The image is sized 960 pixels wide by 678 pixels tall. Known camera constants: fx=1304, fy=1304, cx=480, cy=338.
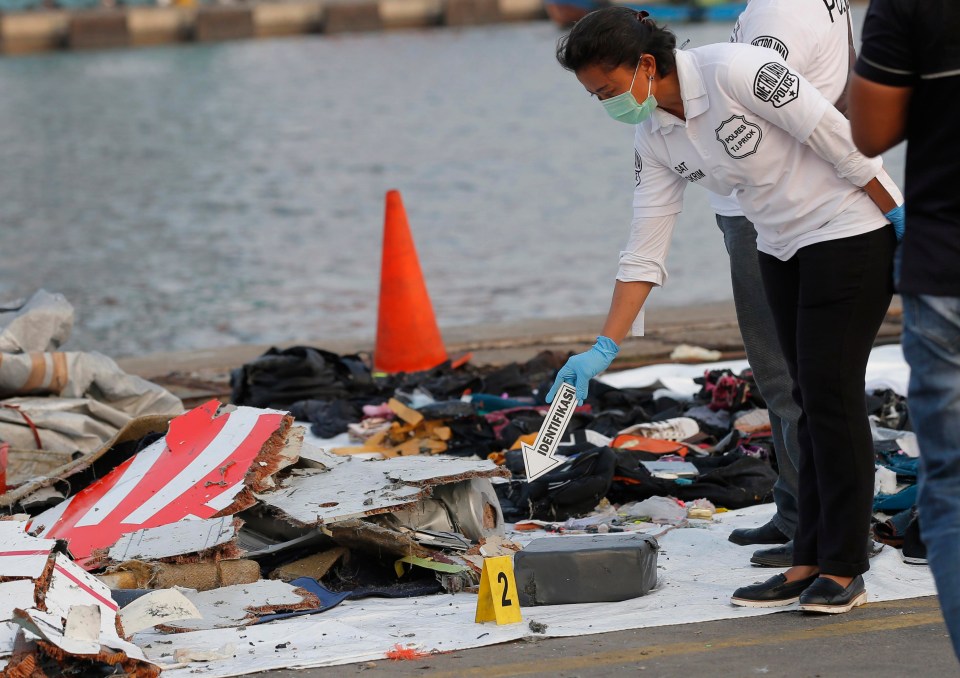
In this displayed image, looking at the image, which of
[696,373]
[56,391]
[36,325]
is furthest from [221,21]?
[56,391]

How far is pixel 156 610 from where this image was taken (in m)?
3.59

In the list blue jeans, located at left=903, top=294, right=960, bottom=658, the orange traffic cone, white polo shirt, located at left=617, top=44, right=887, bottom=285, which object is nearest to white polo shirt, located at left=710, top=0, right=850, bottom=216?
white polo shirt, located at left=617, top=44, right=887, bottom=285

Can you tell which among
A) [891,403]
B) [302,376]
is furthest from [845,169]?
[302,376]

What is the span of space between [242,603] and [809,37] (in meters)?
2.36

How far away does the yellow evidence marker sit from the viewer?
11.7 feet

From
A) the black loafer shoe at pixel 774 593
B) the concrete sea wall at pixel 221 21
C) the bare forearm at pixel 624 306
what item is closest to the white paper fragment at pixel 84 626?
the bare forearm at pixel 624 306

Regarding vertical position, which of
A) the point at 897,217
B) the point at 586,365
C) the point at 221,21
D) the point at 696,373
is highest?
the point at 897,217

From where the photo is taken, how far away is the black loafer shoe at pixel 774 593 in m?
3.63

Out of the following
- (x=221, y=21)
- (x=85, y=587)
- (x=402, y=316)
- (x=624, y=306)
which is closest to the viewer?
(x=85, y=587)

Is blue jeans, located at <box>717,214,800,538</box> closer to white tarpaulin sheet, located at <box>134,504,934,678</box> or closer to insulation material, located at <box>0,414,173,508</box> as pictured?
white tarpaulin sheet, located at <box>134,504,934,678</box>

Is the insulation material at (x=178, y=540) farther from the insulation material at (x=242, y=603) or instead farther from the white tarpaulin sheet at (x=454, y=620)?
the white tarpaulin sheet at (x=454, y=620)

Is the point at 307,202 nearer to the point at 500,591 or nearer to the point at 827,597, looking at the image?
the point at 500,591

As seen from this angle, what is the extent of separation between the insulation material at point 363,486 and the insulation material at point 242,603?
9.7 inches

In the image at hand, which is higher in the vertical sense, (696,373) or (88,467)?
(88,467)
